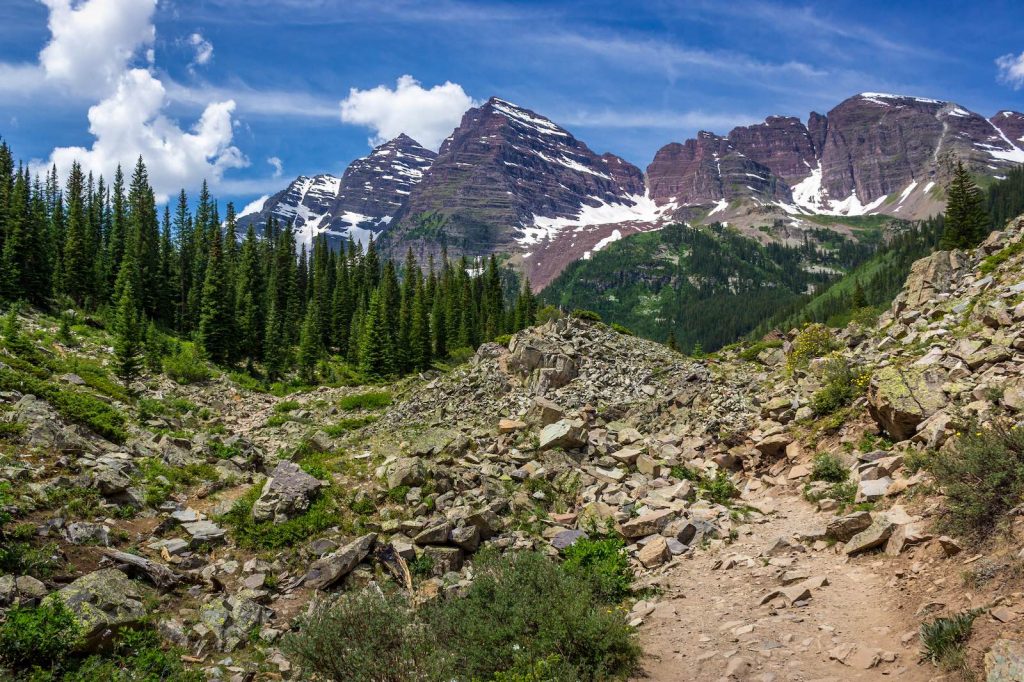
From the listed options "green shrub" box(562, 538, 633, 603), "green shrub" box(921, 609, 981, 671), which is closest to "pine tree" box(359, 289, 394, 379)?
"green shrub" box(562, 538, 633, 603)

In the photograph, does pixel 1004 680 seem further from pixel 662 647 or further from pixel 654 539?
pixel 654 539

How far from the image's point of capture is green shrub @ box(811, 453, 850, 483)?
1479 cm

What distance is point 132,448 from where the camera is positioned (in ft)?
57.2

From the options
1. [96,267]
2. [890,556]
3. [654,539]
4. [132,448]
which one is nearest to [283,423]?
[132,448]

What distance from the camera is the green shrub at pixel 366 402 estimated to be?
124 ft

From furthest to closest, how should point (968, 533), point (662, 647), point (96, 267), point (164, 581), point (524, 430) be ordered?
point (96, 267), point (524, 430), point (164, 581), point (662, 647), point (968, 533)

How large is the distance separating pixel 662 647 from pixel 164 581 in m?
9.93

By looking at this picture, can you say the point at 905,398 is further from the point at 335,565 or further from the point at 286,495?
the point at 286,495

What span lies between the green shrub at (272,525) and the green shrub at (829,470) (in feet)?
44.5

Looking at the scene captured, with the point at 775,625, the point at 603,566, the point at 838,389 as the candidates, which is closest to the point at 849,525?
the point at 775,625

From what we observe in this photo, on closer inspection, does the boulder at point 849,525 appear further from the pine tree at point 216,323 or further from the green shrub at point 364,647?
the pine tree at point 216,323

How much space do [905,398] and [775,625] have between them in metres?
9.03

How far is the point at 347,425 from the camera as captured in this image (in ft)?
105

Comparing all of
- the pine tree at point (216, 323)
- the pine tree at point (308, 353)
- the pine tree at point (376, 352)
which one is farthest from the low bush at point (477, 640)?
the pine tree at point (216, 323)
